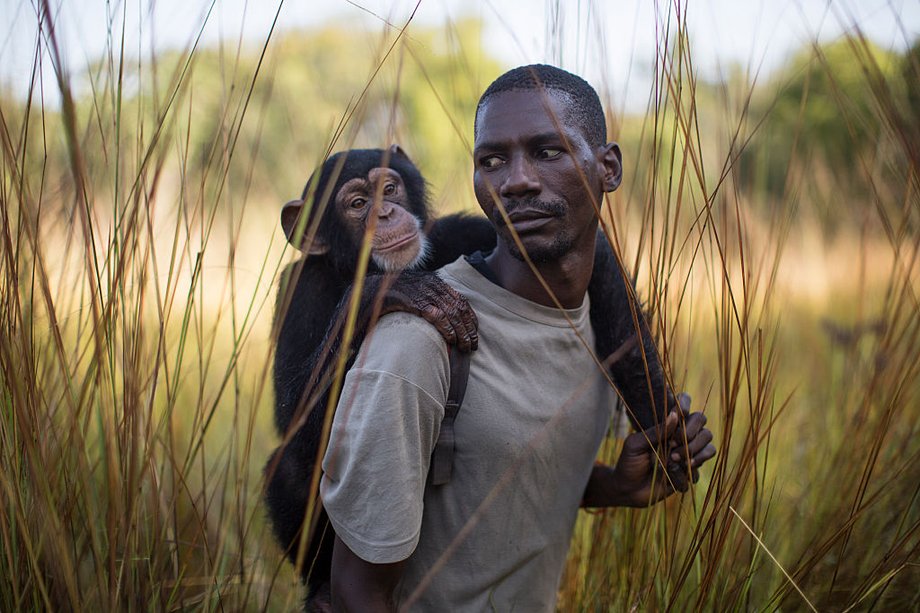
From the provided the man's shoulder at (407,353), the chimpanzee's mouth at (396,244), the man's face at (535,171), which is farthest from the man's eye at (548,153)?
the chimpanzee's mouth at (396,244)

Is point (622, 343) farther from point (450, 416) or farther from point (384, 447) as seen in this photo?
point (384, 447)

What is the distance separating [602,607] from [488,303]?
0.95 m

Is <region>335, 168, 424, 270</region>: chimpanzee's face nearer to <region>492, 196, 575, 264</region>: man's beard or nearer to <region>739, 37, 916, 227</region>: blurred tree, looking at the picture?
<region>492, 196, 575, 264</region>: man's beard

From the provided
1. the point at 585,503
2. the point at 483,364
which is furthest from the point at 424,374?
the point at 585,503

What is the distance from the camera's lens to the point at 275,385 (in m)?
2.11

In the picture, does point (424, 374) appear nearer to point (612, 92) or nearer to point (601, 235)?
point (601, 235)

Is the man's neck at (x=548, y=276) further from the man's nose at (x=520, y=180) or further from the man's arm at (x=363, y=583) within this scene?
the man's arm at (x=363, y=583)

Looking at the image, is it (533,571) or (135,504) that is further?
(533,571)

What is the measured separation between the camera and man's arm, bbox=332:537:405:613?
1.46m

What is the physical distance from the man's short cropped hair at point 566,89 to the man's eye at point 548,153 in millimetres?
87

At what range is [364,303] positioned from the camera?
166 cm

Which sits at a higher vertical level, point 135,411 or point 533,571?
point 135,411

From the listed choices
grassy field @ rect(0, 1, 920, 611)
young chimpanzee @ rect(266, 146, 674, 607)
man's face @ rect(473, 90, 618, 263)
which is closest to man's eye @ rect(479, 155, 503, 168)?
man's face @ rect(473, 90, 618, 263)

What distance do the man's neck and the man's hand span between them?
34cm
